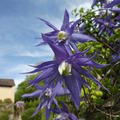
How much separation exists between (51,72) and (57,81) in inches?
1.2

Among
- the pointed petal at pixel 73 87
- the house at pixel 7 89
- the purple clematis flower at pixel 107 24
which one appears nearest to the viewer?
the pointed petal at pixel 73 87

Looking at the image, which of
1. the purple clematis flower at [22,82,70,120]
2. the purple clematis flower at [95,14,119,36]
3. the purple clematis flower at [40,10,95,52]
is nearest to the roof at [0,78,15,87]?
the purple clematis flower at [95,14,119,36]

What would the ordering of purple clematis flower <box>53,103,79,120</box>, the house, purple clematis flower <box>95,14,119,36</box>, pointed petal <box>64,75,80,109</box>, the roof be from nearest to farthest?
pointed petal <box>64,75,80,109</box>, purple clematis flower <box>53,103,79,120</box>, purple clematis flower <box>95,14,119,36</box>, the house, the roof

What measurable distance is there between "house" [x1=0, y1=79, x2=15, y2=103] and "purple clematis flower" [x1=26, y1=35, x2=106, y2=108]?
4025 centimetres

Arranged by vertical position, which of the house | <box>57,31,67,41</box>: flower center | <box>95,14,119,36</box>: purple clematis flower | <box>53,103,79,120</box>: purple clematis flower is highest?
the house

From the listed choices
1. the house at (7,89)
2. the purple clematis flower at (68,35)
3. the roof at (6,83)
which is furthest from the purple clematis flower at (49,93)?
the roof at (6,83)

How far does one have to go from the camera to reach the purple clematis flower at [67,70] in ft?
2.95

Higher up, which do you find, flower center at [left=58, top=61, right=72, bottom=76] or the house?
the house

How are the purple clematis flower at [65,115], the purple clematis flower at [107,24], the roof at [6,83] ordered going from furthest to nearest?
the roof at [6,83] < the purple clematis flower at [107,24] < the purple clematis flower at [65,115]

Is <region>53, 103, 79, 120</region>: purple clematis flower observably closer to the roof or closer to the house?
the house

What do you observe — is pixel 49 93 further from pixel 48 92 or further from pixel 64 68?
pixel 64 68

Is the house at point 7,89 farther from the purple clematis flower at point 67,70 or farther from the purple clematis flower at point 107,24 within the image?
the purple clematis flower at point 67,70

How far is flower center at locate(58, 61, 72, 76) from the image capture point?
895 millimetres

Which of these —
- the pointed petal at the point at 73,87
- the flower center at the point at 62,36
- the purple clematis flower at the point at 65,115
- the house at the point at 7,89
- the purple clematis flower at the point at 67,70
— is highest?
the house at the point at 7,89
